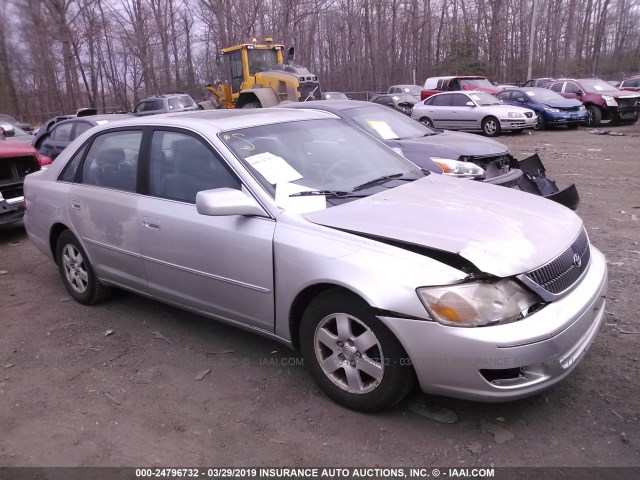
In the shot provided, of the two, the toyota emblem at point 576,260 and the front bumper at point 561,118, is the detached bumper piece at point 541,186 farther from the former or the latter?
the front bumper at point 561,118

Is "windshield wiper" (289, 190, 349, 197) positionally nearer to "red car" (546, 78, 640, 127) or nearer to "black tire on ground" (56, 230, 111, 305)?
"black tire on ground" (56, 230, 111, 305)

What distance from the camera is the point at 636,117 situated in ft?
61.7

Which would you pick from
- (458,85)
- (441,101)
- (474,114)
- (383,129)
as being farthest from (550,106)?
(383,129)

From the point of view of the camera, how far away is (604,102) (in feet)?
60.4

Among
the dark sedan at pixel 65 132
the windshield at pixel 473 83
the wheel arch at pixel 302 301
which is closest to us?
the wheel arch at pixel 302 301

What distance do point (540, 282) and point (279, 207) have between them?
151 centimetres

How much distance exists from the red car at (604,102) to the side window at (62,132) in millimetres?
16888

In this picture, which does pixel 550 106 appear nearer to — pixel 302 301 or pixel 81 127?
pixel 81 127

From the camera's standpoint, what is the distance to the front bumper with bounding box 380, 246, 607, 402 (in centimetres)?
247

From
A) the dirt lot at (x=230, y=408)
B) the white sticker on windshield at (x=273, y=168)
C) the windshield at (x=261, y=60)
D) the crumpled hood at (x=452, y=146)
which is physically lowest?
the dirt lot at (x=230, y=408)

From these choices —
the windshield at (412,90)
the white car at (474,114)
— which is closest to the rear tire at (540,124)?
the white car at (474,114)

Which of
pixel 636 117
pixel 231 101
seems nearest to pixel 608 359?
pixel 231 101

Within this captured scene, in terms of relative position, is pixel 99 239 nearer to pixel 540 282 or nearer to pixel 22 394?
pixel 22 394

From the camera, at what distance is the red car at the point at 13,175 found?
7.11 meters
